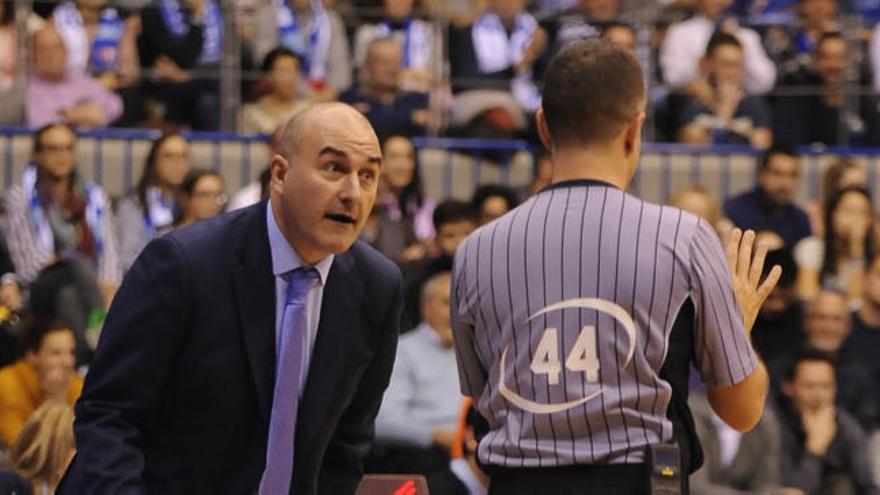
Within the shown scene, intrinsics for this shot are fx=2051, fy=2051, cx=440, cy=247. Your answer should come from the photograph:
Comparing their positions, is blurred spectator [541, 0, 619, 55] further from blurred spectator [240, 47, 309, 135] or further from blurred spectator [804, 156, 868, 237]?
blurred spectator [804, 156, 868, 237]

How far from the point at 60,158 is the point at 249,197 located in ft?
3.64

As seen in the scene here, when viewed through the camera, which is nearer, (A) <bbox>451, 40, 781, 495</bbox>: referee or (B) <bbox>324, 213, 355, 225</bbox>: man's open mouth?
(A) <bbox>451, 40, 781, 495</bbox>: referee

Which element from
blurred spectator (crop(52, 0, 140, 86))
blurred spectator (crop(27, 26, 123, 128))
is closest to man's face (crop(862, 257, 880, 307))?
blurred spectator (crop(27, 26, 123, 128))

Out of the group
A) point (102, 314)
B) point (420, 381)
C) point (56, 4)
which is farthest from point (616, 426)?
point (56, 4)

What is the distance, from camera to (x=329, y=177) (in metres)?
4.89

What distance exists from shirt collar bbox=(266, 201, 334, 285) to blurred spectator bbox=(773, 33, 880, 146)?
34.9 ft

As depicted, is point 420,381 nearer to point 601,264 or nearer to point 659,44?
point 601,264

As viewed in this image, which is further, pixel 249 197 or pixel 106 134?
pixel 106 134

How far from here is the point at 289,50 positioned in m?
14.2

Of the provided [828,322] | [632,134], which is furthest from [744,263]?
Answer: [828,322]

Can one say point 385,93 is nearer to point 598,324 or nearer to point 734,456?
point 734,456

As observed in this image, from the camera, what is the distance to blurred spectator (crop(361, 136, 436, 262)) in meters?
12.0

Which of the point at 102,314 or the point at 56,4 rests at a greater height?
the point at 56,4

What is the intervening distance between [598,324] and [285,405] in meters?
0.85
